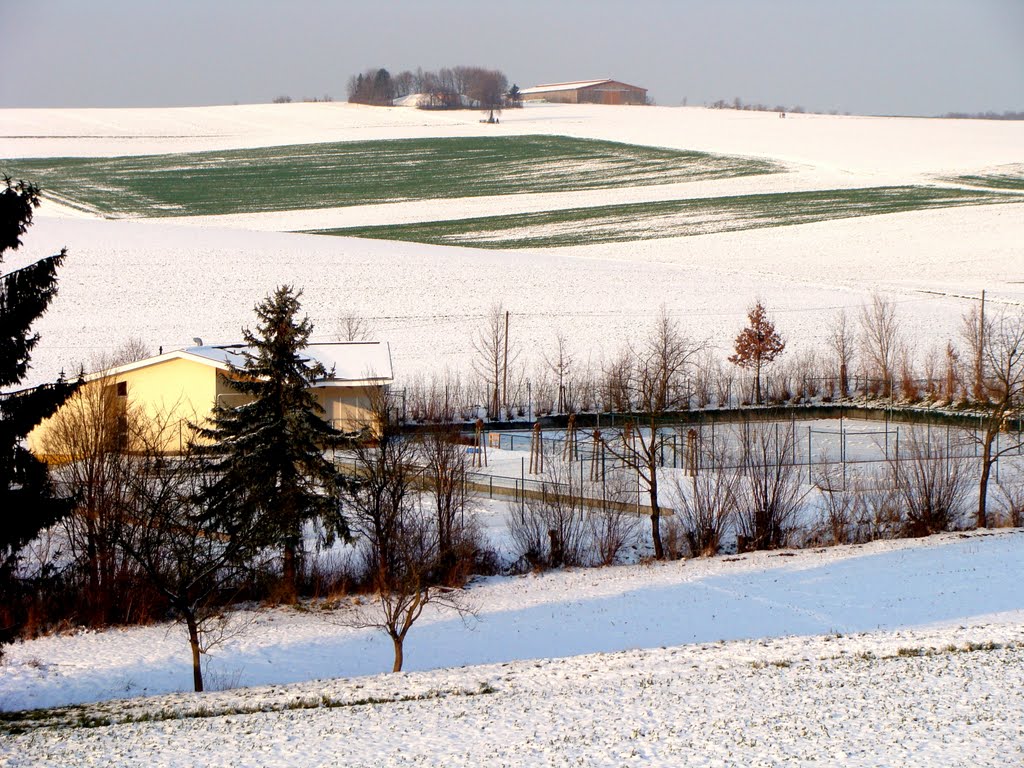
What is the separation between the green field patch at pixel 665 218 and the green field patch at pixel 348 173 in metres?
8.92

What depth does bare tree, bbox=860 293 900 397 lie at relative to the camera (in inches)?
1966

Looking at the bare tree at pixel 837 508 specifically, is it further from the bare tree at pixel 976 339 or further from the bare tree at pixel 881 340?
the bare tree at pixel 881 340

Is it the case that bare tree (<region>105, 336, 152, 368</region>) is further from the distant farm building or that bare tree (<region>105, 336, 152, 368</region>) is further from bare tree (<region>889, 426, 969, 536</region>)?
the distant farm building

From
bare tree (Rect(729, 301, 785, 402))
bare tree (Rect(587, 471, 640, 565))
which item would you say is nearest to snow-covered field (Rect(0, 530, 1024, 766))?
bare tree (Rect(587, 471, 640, 565))

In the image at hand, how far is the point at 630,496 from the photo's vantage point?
104 feet

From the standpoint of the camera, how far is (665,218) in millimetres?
78375

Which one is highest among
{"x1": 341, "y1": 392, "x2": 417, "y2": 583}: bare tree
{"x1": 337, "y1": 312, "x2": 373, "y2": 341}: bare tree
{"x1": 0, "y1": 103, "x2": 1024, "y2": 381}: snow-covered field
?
{"x1": 0, "y1": 103, "x2": 1024, "y2": 381}: snow-covered field

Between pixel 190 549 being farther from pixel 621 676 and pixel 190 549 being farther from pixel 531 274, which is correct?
pixel 531 274

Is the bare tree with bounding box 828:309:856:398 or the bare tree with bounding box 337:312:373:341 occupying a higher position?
the bare tree with bounding box 337:312:373:341

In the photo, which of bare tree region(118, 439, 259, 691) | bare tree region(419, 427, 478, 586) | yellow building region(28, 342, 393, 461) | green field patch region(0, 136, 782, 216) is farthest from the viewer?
green field patch region(0, 136, 782, 216)

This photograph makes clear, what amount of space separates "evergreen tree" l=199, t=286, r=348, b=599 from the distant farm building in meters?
140

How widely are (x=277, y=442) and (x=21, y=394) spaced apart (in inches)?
373

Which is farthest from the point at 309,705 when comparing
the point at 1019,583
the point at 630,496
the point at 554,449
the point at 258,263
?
the point at 258,263

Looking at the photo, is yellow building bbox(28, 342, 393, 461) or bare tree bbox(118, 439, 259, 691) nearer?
bare tree bbox(118, 439, 259, 691)
